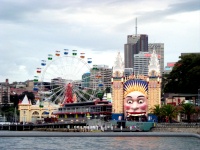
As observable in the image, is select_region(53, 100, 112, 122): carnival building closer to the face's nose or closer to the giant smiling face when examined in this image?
the giant smiling face

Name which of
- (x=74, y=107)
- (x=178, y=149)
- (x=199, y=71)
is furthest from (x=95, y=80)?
(x=178, y=149)

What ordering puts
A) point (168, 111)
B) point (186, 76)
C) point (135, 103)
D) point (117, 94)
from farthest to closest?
point (186, 76), point (117, 94), point (135, 103), point (168, 111)

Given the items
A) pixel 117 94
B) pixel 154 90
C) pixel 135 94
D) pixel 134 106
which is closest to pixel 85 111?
pixel 117 94

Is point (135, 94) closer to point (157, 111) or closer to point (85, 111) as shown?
point (157, 111)

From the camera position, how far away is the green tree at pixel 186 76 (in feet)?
547


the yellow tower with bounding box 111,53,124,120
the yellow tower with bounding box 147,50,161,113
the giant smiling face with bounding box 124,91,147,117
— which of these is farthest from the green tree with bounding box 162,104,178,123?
the yellow tower with bounding box 111,53,124,120

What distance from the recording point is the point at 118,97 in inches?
5699

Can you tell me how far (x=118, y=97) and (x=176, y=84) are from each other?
122ft

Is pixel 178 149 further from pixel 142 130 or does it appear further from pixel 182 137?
pixel 142 130

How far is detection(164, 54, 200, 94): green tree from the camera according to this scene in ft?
547

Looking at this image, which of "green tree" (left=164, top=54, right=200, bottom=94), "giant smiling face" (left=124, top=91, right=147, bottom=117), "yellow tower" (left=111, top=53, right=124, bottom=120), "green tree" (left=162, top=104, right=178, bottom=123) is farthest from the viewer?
"green tree" (left=164, top=54, right=200, bottom=94)

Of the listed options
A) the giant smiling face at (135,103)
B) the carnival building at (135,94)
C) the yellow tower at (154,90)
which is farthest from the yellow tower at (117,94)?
the yellow tower at (154,90)

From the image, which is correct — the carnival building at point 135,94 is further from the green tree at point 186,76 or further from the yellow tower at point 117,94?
the green tree at point 186,76

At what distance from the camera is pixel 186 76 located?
561 ft
